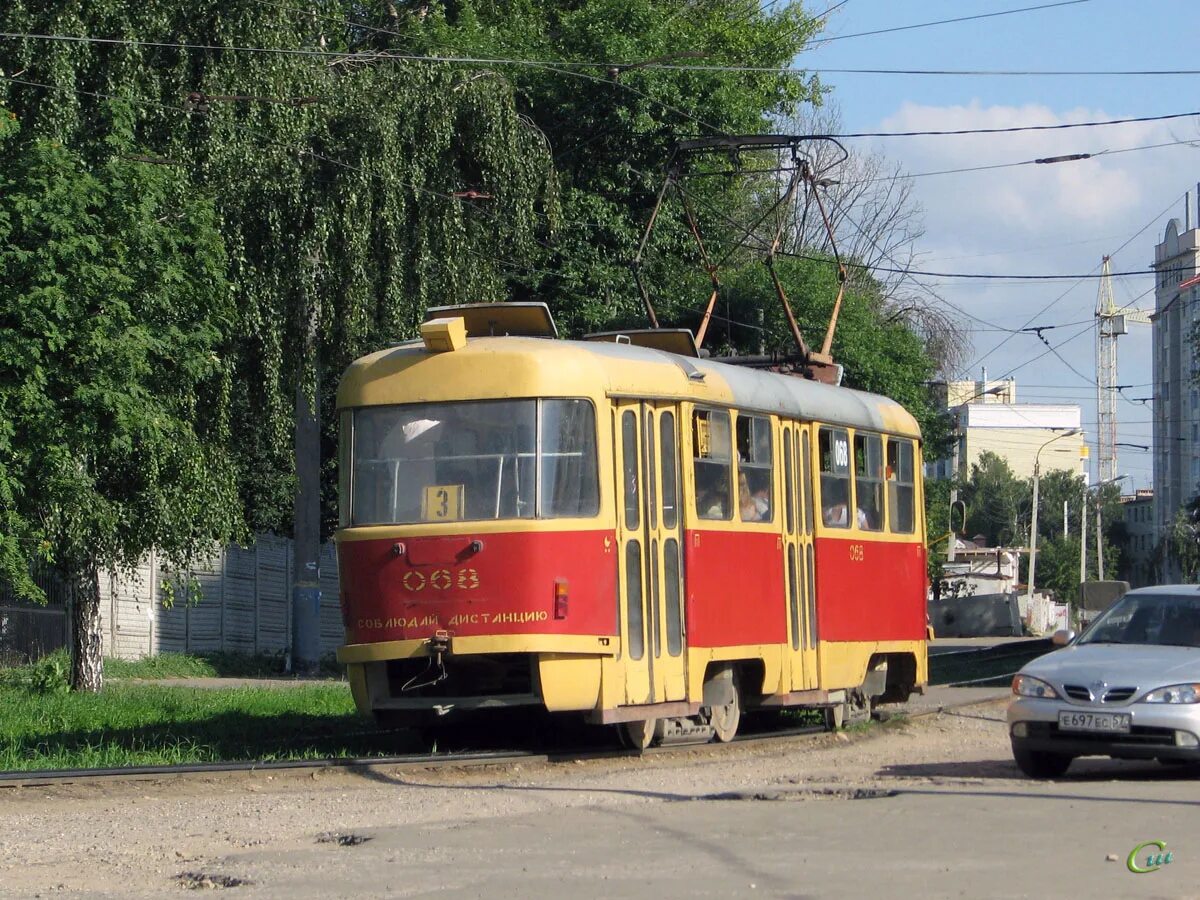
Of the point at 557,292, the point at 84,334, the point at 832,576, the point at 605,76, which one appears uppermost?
the point at 605,76

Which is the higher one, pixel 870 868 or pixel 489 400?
pixel 489 400

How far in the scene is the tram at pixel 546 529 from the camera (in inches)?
492

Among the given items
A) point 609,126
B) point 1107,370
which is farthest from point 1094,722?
point 1107,370

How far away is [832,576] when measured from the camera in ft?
52.4

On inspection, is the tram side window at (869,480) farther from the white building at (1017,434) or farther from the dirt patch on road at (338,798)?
the white building at (1017,434)

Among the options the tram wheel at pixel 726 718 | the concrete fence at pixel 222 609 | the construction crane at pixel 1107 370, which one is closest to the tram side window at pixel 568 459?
the tram wheel at pixel 726 718

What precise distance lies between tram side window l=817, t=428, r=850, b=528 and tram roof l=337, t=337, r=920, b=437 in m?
1.94

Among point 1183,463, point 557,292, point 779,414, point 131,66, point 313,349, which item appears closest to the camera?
point 779,414

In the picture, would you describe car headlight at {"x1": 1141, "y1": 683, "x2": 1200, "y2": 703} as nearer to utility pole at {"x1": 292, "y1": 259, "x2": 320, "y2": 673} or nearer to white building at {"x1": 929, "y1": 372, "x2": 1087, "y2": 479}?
utility pole at {"x1": 292, "y1": 259, "x2": 320, "y2": 673}

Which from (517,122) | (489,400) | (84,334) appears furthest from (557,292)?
(489,400)

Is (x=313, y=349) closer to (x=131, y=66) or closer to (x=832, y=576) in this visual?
(x=131, y=66)

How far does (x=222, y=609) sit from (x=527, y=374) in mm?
18726

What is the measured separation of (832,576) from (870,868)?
8.10 metres

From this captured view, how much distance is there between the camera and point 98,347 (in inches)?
642
